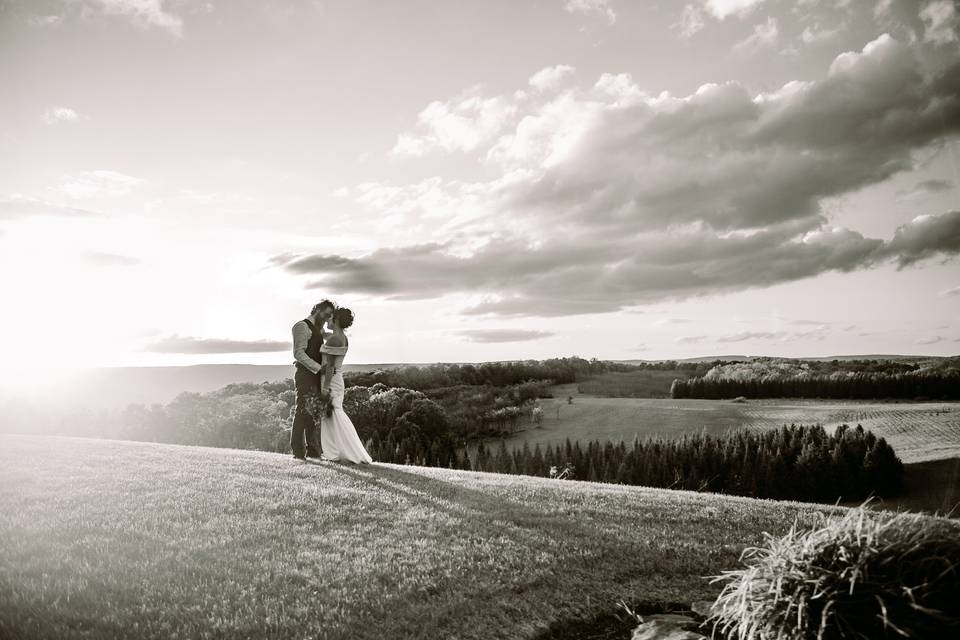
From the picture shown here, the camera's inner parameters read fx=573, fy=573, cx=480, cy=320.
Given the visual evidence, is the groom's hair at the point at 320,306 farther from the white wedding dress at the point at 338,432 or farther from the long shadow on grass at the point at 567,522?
the long shadow on grass at the point at 567,522

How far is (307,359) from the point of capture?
15.1m

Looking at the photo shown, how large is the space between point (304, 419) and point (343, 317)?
10.3 feet

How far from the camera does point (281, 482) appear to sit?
1234 centimetres

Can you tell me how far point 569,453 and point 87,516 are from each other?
8728cm

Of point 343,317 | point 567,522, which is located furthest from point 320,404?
point 567,522

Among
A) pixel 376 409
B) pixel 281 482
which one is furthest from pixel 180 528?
pixel 376 409

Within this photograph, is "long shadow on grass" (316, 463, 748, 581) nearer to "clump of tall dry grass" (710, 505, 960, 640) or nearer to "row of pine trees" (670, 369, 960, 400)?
"clump of tall dry grass" (710, 505, 960, 640)

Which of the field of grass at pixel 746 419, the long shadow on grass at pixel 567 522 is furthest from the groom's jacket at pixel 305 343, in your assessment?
the field of grass at pixel 746 419

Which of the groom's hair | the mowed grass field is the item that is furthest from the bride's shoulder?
the mowed grass field

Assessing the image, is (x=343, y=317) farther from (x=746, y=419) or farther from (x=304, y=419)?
(x=746, y=419)

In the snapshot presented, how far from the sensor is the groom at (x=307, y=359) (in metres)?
15.1

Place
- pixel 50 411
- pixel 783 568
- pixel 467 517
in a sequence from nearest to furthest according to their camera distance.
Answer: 1. pixel 783 568
2. pixel 467 517
3. pixel 50 411

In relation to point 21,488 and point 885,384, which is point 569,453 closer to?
point 21,488

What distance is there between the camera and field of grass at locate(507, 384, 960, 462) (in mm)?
95250
